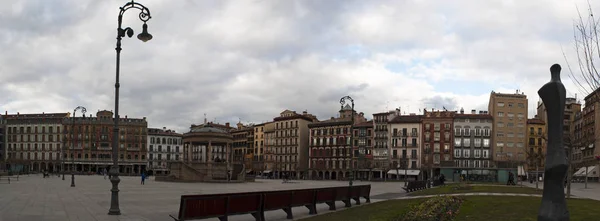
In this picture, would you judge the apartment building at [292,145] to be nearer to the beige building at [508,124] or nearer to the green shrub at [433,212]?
the beige building at [508,124]

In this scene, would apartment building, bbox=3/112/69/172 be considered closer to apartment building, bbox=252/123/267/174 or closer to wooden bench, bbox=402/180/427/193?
apartment building, bbox=252/123/267/174

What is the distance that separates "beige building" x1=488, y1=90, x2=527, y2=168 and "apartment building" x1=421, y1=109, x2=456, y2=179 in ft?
29.7

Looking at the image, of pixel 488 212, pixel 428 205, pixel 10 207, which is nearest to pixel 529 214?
pixel 488 212

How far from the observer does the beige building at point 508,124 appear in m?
108

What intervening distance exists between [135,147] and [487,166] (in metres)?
91.4

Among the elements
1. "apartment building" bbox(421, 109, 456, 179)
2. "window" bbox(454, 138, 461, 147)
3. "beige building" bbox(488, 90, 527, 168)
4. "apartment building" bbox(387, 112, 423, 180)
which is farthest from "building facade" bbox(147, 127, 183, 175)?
"beige building" bbox(488, 90, 527, 168)

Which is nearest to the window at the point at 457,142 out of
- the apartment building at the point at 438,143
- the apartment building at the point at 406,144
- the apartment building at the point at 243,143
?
the apartment building at the point at 438,143

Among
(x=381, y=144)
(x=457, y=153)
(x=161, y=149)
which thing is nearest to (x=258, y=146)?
(x=161, y=149)

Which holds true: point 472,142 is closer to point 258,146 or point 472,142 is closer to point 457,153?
point 457,153

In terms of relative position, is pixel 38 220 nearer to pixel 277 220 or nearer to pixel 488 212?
pixel 277 220

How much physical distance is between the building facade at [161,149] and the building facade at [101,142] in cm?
714

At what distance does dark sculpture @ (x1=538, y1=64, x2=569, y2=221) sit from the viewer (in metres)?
9.73

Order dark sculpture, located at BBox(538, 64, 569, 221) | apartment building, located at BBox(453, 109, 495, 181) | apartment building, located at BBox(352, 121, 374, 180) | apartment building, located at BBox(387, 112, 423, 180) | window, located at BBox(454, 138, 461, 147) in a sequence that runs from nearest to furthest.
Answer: dark sculpture, located at BBox(538, 64, 569, 221), apartment building, located at BBox(453, 109, 495, 181), window, located at BBox(454, 138, 461, 147), apartment building, located at BBox(387, 112, 423, 180), apartment building, located at BBox(352, 121, 374, 180)

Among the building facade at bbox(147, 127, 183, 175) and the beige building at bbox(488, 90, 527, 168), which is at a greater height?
the beige building at bbox(488, 90, 527, 168)
